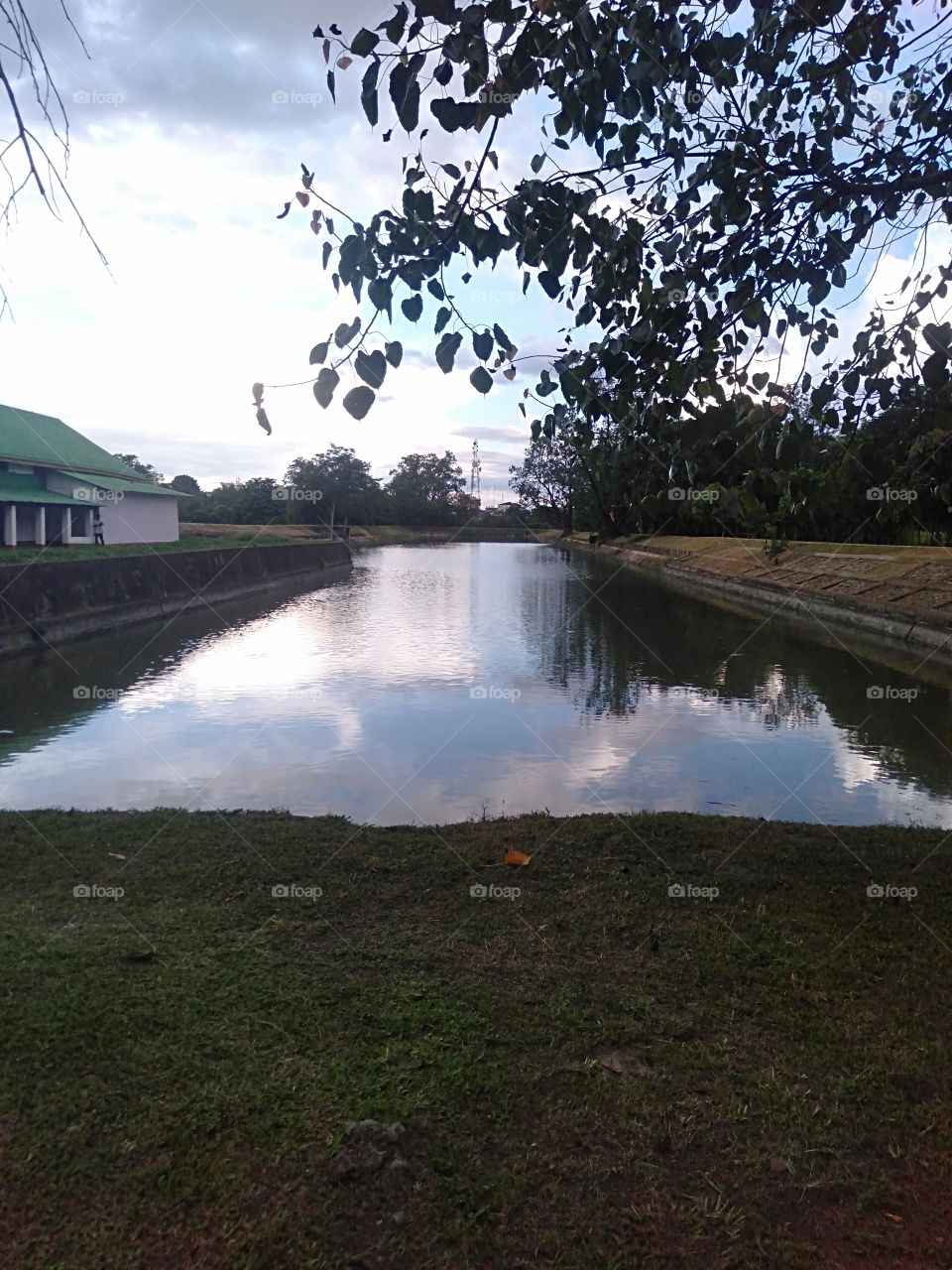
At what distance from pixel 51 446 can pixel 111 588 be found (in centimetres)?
1214

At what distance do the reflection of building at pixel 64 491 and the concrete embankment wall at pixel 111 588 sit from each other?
458 centimetres

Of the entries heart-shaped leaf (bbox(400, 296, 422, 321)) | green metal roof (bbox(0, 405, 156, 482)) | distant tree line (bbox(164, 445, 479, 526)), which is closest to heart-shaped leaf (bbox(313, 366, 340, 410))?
heart-shaped leaf (bbox(400, 296, 422, 321))

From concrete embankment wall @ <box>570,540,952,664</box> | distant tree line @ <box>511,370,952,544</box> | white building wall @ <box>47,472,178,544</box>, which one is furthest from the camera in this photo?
white building wall @ <box>47,472,178,544</box>

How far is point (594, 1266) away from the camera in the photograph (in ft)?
6.40

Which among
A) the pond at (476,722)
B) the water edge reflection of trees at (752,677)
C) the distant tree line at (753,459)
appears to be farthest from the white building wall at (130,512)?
the distant tree line at (753,459)

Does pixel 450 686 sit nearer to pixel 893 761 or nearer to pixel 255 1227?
pixel 893 761

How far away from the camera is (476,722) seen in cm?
920

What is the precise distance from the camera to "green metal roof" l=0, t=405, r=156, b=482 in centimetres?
2531

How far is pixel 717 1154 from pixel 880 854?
9.08 ft

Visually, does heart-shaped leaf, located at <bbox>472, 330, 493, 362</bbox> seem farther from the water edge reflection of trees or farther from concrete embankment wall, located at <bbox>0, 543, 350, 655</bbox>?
concrete embankment wall, located at <bbox>0, 543, 350, 655</bbox>

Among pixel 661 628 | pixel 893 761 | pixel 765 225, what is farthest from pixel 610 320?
pixel 661 628

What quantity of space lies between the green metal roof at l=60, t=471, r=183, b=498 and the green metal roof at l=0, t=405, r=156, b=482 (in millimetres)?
100

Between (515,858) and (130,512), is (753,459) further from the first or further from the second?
(130,512)

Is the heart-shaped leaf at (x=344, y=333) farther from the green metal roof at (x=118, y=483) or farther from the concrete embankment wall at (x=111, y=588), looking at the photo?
the green metal roof at (x=118, y=483)
